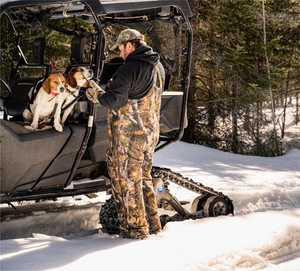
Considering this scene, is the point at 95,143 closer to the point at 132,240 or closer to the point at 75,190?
the point at 75,190

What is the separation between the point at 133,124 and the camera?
322 centimetres

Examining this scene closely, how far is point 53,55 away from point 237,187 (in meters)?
7.84

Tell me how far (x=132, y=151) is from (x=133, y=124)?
0.82 feet

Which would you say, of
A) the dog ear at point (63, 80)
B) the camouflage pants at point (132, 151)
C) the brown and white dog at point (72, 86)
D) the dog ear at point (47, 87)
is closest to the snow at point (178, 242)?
the camouflage pants at point (132, 151)

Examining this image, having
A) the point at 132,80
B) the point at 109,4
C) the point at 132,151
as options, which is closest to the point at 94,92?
the point at 132,80

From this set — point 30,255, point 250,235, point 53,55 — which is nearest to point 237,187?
point 250,235

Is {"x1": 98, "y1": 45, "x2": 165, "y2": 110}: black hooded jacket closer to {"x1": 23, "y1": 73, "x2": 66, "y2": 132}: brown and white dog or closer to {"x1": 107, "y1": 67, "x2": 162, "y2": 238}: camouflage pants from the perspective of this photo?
{"x1": 107, "y1": 67, "x2": 162, "y2": 238}: camouflage pants

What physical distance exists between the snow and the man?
0.29 metres

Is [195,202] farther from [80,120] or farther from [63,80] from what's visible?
[63,80]

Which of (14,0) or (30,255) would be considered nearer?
(30,255)

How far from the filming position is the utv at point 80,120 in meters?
3.26

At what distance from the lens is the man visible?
3127 millimetres

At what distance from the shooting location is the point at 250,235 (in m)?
3.48

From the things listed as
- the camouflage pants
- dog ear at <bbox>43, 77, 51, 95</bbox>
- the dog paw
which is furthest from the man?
dog ear at <bbox>43, 77, 51, 95</bbox>
